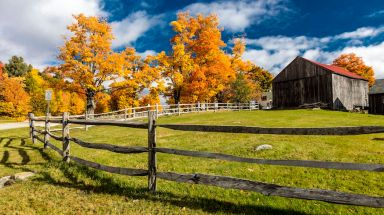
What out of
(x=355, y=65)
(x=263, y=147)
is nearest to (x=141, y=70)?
(x=263, y=147)

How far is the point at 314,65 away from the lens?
36906mm

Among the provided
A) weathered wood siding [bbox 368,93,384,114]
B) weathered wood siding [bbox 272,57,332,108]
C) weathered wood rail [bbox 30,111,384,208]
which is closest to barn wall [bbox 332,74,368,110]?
weathered wood siding [bbox 272,57,332,108]

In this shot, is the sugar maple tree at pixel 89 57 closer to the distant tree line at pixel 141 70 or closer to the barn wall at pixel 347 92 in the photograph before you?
the distant tree line at pixel 141 70

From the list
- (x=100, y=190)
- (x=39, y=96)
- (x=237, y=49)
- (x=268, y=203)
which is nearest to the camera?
(x=268, y=203)

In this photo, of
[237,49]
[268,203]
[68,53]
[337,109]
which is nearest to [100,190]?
[268,203]

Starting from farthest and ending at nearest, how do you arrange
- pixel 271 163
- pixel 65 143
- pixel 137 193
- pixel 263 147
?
pixel 263 147 → pixel 65 143 → pixel 137 193 → pixel 271 163

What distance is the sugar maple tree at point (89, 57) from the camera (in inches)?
1172

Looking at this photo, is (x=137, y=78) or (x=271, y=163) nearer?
(x=271, y=163)

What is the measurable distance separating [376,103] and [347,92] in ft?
12.2

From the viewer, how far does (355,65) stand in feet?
206

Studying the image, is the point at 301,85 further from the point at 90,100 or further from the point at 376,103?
the point at 90,100

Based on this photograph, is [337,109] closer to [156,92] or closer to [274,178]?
[156,92]

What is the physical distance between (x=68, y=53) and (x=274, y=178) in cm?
2845

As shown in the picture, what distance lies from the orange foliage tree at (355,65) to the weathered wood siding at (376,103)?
1154 inches
